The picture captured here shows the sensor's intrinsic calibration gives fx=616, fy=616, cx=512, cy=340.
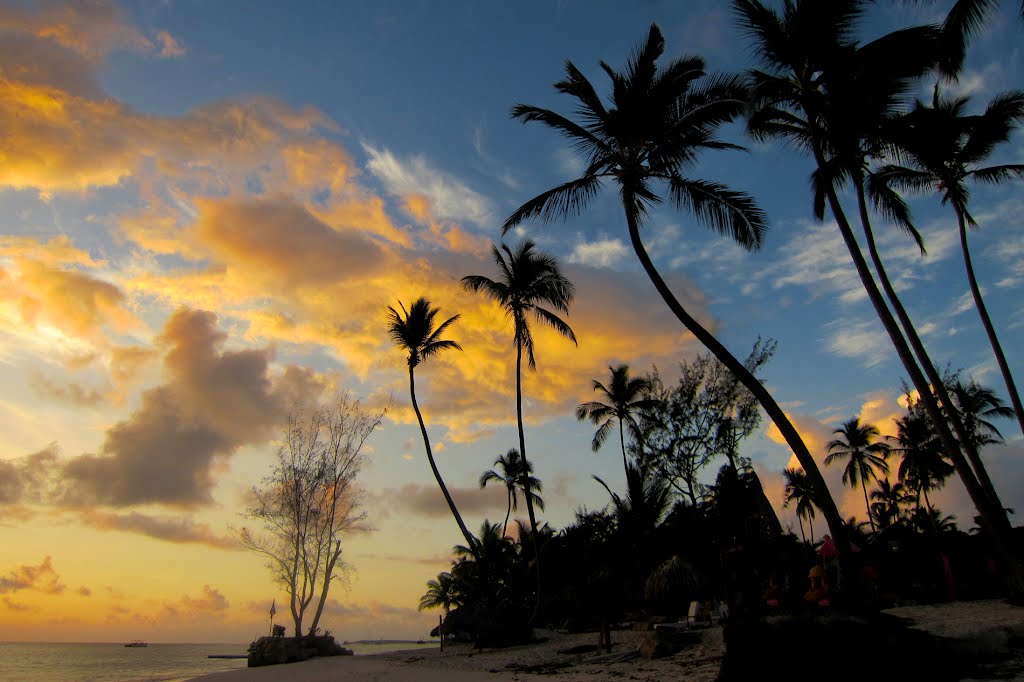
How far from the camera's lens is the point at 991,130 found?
16906 mm

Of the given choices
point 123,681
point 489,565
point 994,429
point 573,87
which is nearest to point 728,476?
point 573,87

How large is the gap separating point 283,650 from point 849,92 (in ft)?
108

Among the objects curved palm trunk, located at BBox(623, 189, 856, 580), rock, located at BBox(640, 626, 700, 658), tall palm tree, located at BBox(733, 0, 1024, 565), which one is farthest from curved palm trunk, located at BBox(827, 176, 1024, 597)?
rock, located at BBox(640, 626, 700, 658)

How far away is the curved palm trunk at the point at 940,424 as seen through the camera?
1262 centimetres

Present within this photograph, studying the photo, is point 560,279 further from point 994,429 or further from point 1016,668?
point 994,429

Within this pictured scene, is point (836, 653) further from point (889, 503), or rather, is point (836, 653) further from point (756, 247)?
point (889, 503)

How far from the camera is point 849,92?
13805 millimetres

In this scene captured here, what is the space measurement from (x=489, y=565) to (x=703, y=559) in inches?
906

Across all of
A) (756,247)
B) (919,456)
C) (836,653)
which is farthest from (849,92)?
(919,456)

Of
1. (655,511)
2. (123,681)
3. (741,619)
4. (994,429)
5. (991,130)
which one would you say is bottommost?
(123,681)

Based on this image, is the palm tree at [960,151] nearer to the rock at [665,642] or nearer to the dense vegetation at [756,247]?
the dense vegetation at [756,247]

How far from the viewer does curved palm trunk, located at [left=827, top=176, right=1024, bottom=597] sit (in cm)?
1262

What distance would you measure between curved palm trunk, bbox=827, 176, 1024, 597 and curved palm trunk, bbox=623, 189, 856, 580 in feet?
11.2

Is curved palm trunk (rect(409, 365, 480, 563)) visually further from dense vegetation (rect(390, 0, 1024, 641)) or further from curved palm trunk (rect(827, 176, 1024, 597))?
curved palm trunk (rect(827, 176, 1024, 597))
